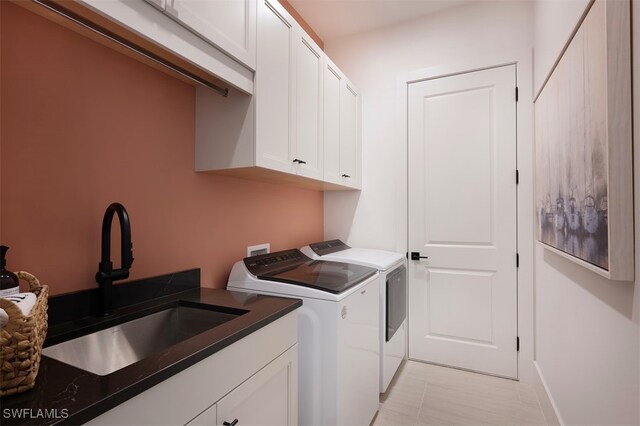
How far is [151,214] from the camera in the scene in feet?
4.55

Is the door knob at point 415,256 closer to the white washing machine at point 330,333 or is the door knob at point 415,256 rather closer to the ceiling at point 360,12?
the white washing machine at point 330,333

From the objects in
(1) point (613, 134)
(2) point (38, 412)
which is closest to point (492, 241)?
(1) point (613, 134)

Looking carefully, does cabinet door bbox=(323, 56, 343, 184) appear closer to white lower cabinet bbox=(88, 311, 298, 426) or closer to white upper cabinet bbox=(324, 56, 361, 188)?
white upper cabinet bbox=(324, 56, 361, 188)

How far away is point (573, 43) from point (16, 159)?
6.91ft

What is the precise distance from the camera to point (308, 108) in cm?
A: 196

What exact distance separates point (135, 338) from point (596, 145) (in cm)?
178

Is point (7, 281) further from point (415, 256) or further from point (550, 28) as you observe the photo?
point (550, 28)

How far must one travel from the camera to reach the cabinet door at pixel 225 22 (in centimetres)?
110

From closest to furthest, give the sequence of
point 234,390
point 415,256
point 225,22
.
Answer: point 234,390
point 225,22
point 415,256

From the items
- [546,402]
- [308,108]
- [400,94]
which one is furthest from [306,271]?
[400,94]

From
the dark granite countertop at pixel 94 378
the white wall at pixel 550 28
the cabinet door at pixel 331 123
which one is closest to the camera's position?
the dark granite countertop at pixel 94 378

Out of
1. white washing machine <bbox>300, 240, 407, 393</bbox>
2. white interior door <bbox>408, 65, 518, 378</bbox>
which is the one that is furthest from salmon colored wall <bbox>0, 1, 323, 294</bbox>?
white interior door <bbox>408, 65, 518, 378</bbox>

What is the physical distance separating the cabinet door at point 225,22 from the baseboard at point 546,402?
238 cm

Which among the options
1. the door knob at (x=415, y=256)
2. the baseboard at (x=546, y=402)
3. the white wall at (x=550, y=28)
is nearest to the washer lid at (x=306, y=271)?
the door knob at (x=415, y=256)
